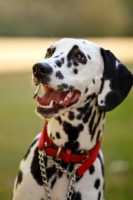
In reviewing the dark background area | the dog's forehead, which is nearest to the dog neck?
the dog's forehead

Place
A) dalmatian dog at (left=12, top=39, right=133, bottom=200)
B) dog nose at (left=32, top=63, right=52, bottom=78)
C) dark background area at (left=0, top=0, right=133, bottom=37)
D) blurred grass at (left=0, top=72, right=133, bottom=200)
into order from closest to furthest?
1. dog nose at (left=32, top=63, right=52, bottom=78)
2. dalmatian dog at (left=12, top=39, right=133, bottom=200)
3. blurred grass at (left=0, top=72, right=133, bottom=200)
4. dark background area at (left=0, top=0, right=133, bottom=37)

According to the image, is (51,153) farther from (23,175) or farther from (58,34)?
(58,34)

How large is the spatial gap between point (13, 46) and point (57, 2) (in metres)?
0.70

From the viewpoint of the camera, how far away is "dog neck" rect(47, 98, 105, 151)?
184 centimetres

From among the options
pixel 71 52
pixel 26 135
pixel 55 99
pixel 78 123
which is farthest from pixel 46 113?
pixel 26 135

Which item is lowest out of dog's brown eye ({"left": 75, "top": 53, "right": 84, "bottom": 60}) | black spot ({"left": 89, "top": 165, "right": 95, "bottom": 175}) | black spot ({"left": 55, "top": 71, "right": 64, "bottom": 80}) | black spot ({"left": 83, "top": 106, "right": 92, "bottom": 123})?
black spot ({"left": 89, "top": 165, "right": 95, "bottom": 175})

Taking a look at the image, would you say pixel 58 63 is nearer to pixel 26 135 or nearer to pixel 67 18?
pixel 26 135

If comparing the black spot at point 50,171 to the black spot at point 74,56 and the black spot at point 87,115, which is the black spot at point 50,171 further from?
the black spot at point 74,56

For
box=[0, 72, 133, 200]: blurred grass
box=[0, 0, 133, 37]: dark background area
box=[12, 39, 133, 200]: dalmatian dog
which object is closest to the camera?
box=[12, 39, 133, 200]: dalmatian dog

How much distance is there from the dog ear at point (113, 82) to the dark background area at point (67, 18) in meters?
2.03

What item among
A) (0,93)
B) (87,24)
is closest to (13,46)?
(0,93)

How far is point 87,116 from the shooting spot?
1.84 meters

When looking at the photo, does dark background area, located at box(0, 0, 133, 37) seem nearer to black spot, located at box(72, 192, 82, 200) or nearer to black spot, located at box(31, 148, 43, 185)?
black spot, located at box(31, 148, 43, 185)

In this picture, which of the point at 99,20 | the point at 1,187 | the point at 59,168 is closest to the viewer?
the point at 59,168
